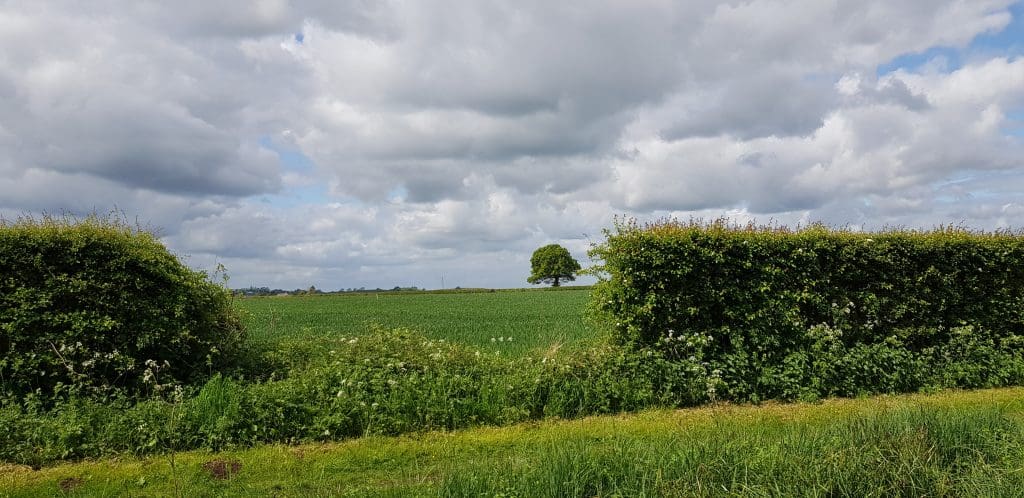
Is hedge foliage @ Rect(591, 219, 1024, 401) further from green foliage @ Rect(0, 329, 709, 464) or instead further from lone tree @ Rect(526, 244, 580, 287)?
lone tree @ Rect(526, 244, 580, 287)

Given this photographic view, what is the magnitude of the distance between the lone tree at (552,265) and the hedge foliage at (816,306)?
242 ft

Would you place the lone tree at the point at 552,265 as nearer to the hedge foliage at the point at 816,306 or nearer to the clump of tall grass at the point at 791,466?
the hedge foliage at the point at 816,306

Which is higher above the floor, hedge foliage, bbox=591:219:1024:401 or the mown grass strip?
hedge foliage, bbox=591:219:1024:401

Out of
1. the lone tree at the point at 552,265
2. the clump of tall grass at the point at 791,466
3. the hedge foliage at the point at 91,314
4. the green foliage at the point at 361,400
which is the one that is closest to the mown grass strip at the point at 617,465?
the clump of tall grass at the point at 791,466

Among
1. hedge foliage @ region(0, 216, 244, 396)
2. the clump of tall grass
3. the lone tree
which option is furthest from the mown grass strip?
the lone tree

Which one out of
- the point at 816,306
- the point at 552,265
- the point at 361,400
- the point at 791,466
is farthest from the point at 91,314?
the point at 552,265

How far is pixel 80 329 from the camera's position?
28.8ft

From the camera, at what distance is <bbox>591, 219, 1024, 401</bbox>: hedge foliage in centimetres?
1026

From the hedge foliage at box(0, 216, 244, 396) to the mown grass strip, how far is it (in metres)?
2.31

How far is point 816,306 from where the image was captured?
11.0m

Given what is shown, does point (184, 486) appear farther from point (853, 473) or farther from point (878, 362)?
point (878, 362)

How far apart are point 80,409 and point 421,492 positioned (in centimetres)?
548

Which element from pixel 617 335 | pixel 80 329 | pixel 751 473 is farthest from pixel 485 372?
pixel 80 329

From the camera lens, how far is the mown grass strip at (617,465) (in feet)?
15.8
